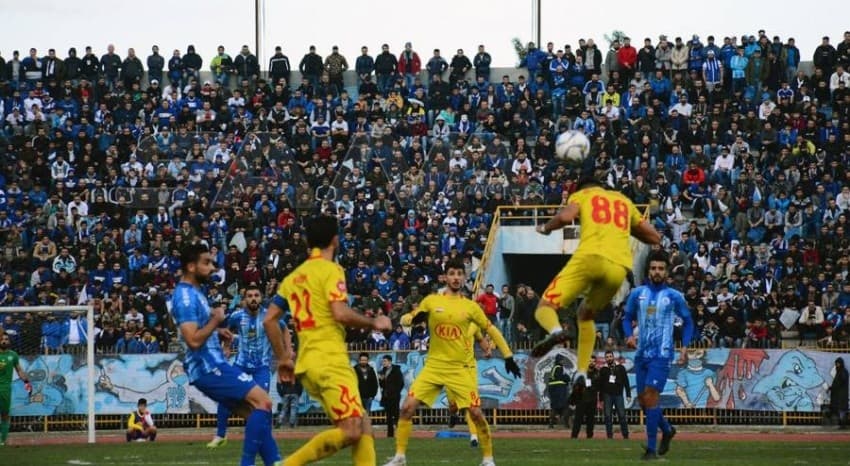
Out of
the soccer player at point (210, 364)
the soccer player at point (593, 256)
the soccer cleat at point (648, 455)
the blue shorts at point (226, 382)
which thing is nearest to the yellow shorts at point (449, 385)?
the soccer cleat at point (648, 455)

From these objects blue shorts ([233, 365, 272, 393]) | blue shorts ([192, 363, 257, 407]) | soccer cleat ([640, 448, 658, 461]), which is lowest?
soccer cleat ([640, 448, 658, 461])

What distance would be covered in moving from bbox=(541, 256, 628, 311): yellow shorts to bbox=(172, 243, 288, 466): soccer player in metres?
2.88

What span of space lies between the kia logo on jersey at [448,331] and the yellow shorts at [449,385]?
42 centimetres

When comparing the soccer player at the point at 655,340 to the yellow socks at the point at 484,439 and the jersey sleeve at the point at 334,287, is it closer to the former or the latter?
the yellow socks at the point at 484,439

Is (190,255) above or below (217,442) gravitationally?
above

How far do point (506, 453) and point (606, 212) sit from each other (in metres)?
7.89

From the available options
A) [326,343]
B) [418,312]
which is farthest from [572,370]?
[326,343]

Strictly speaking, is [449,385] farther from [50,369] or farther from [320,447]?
[50,369]

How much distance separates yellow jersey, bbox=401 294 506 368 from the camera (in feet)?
60.9

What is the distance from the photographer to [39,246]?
35812 millimetres

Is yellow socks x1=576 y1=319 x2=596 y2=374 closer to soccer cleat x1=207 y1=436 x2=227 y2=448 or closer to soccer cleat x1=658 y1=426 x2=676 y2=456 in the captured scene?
soccer cleat x1=658 y1=426 x2=676 y2=456

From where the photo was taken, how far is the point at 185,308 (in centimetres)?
1355

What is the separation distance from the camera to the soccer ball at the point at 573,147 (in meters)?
14.1

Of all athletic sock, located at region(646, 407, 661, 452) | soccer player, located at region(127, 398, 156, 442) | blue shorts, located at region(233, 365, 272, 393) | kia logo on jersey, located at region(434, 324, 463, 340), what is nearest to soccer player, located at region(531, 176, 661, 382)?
kia logo on jersey, located at region(434, 324, 463, 340)
